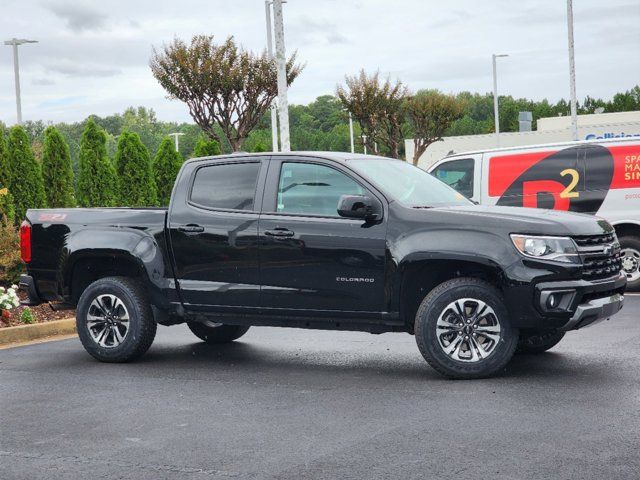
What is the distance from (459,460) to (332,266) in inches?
121

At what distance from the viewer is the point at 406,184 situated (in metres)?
8.88

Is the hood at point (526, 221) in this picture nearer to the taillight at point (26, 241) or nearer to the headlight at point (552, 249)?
the headlight at point (552, 249)

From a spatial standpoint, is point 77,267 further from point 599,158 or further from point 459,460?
point 599,158

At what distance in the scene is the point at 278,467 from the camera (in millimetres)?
5578

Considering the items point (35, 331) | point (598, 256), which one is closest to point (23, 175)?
point (35, 331)

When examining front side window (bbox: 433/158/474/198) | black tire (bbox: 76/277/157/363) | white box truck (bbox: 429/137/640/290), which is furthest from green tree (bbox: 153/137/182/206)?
black tire (bbox: 76/277/157/363)

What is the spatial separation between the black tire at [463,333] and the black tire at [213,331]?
10.7 feet

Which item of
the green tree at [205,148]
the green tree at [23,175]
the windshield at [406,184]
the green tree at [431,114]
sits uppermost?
the green tree at [431,114]

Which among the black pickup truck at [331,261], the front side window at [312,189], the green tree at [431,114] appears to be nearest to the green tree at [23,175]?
the black pickup truck at [331,261]

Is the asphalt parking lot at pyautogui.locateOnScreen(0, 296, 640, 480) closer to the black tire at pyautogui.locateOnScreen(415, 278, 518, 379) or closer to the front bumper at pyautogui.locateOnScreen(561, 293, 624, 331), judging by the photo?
the black tire at pyautogui.locateOnScreen(415, 278, 518, 379)

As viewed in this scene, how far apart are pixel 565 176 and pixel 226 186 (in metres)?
6.93

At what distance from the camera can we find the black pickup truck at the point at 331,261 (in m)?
7.80

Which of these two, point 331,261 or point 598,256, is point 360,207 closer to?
point 331,261

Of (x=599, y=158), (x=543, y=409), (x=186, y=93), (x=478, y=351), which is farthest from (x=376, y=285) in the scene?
(x=186, y=93)
